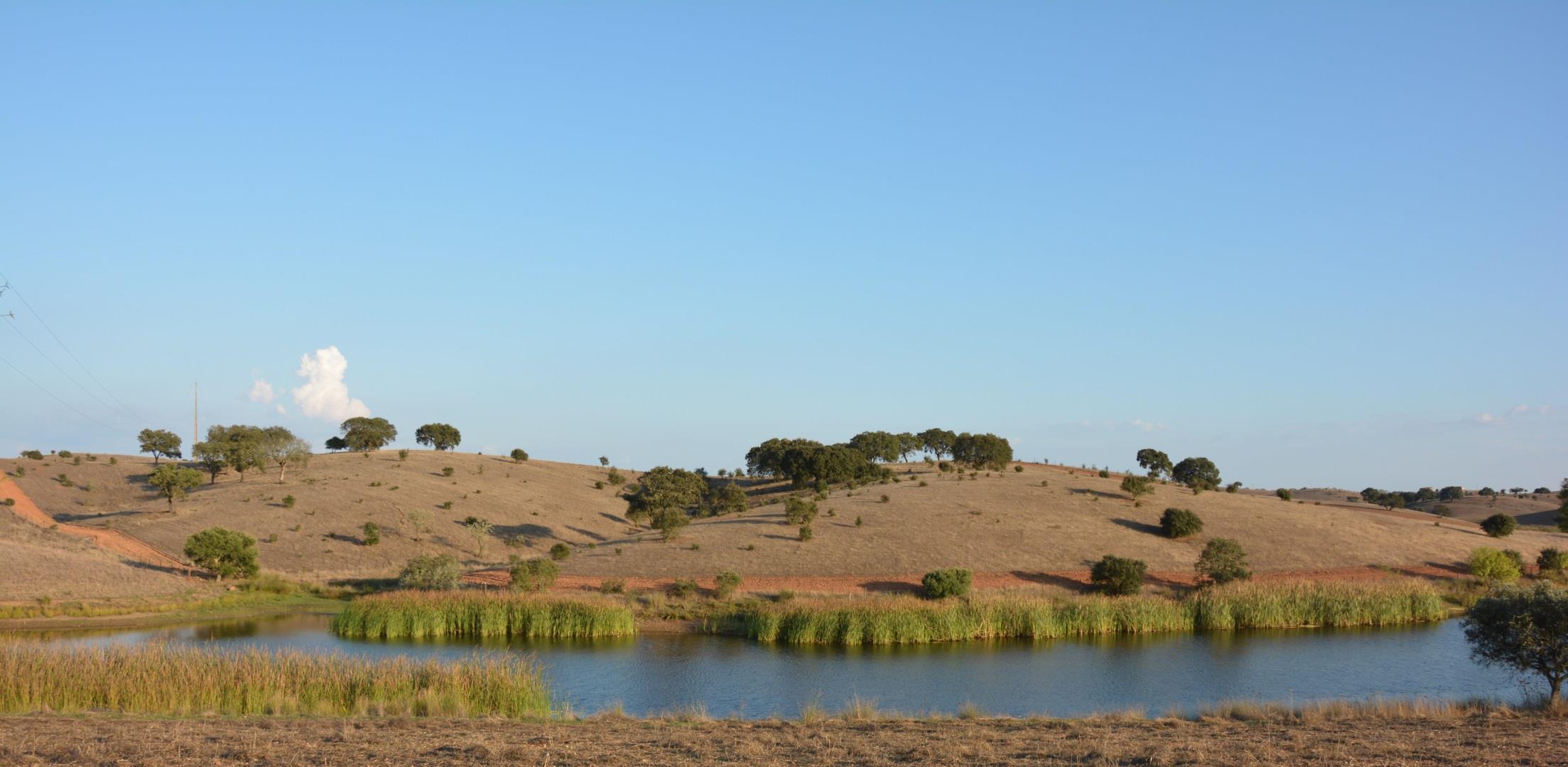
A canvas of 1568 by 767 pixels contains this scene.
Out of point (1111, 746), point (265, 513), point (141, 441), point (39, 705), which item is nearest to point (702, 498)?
point (265, 513)

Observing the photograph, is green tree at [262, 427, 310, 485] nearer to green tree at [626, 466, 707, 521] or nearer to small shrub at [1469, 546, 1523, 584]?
green tree at [626, 466, 707, 521]

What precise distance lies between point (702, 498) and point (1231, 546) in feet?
211

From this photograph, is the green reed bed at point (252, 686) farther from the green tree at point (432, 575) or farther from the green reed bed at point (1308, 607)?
the green reed bed at point (1308, 607)

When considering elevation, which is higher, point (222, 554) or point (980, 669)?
point (222, 554)

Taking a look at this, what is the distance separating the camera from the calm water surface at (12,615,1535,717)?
3100 cm

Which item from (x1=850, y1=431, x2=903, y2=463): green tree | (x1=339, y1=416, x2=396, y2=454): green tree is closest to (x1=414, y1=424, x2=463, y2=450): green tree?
(x1=339, y1=416, x2=396, y2=454): green tree

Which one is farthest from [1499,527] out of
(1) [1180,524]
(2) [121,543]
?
(2) [121,543]

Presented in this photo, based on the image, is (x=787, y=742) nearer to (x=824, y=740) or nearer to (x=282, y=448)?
(x=824, y=740)

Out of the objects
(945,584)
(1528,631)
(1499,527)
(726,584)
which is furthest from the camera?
(1499,527)

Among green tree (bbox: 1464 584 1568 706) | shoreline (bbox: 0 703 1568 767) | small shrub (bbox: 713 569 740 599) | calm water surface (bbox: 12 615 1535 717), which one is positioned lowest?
calm water surface (bbox: 12 615 1535 717)

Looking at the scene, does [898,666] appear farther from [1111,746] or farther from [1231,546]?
[1231,546]

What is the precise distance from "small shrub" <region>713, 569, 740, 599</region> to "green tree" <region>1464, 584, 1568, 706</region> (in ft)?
112

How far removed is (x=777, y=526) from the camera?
233ft

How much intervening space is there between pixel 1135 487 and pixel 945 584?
109ft
